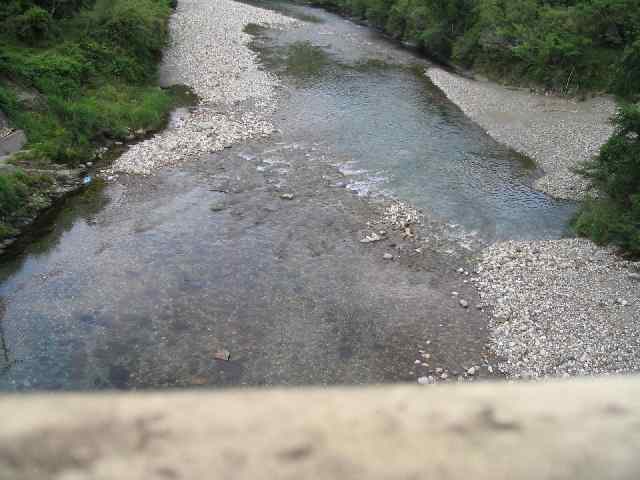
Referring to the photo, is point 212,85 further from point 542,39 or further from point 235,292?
point 542,39

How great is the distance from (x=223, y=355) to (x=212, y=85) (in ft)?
58.2

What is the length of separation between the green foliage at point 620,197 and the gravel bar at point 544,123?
1852 mm

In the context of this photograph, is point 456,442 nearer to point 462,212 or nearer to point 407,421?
point 407,421

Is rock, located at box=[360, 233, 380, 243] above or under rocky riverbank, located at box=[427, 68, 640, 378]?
under

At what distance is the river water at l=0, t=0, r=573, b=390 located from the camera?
9.38m

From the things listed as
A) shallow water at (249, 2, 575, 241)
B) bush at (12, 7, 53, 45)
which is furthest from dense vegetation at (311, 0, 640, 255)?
bush at (12, 7, 53, 45)

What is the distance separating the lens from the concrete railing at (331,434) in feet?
3.38

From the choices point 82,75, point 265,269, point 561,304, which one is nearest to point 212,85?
point 82,75

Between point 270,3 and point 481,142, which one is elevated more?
point 270,3

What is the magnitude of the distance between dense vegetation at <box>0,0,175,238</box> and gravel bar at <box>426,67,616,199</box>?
1449 centimetres

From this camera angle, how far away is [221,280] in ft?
37.8

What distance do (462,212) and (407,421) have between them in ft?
47.1

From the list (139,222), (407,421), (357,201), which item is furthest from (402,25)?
(407,421)

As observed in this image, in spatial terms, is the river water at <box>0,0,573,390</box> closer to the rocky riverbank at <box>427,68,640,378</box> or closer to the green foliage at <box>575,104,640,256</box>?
the rocky riverbank at <box>427,68,640,378</box>
